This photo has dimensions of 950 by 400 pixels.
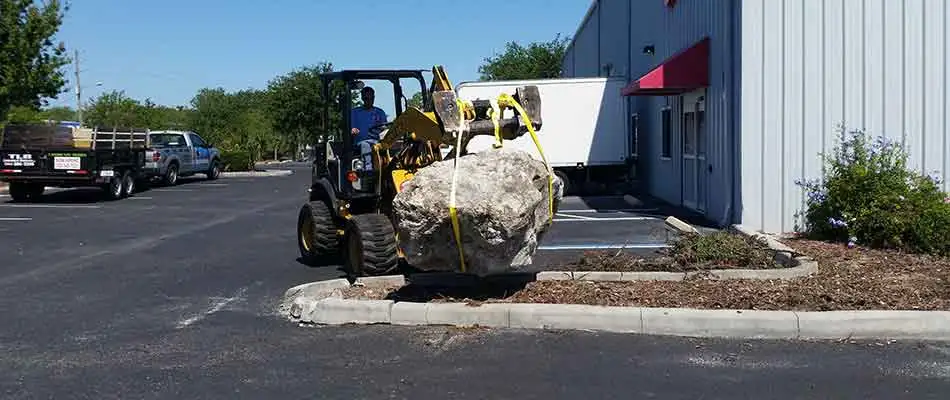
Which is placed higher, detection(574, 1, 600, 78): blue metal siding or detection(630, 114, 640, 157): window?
detection(574, 1, 600, 78): blue metal siding

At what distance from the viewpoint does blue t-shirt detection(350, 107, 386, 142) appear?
10.2 meters

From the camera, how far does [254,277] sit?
1016 centimetres

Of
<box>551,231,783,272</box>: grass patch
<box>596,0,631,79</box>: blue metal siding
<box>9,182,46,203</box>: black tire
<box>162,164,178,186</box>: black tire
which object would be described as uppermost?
<box>596,0,631,79</box>: blue metal siding

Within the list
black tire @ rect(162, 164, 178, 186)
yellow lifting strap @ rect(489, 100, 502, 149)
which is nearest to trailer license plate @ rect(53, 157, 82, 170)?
black tire @ rect(162, 164, 178, 186)

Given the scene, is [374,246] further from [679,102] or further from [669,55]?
[669,55]

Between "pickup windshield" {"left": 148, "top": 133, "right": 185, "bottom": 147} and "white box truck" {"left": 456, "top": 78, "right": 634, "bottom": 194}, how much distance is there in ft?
42.3

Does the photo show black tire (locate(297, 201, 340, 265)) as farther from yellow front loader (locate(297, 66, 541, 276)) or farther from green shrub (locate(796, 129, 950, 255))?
green shrub (locate(796, 129, 950, 255))

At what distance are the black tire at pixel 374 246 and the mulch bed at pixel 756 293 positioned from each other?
16.7 inches

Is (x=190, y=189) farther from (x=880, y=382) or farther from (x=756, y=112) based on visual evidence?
(x=880, y=382)

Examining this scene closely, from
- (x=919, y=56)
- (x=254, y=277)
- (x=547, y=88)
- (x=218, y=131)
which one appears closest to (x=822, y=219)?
(x=919, y=56)

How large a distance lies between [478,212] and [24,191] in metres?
19.1

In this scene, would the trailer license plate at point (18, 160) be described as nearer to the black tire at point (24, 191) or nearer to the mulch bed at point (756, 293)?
the black tire at point (24, 191)

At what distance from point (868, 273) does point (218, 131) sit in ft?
138

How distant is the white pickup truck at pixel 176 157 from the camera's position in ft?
89.9
